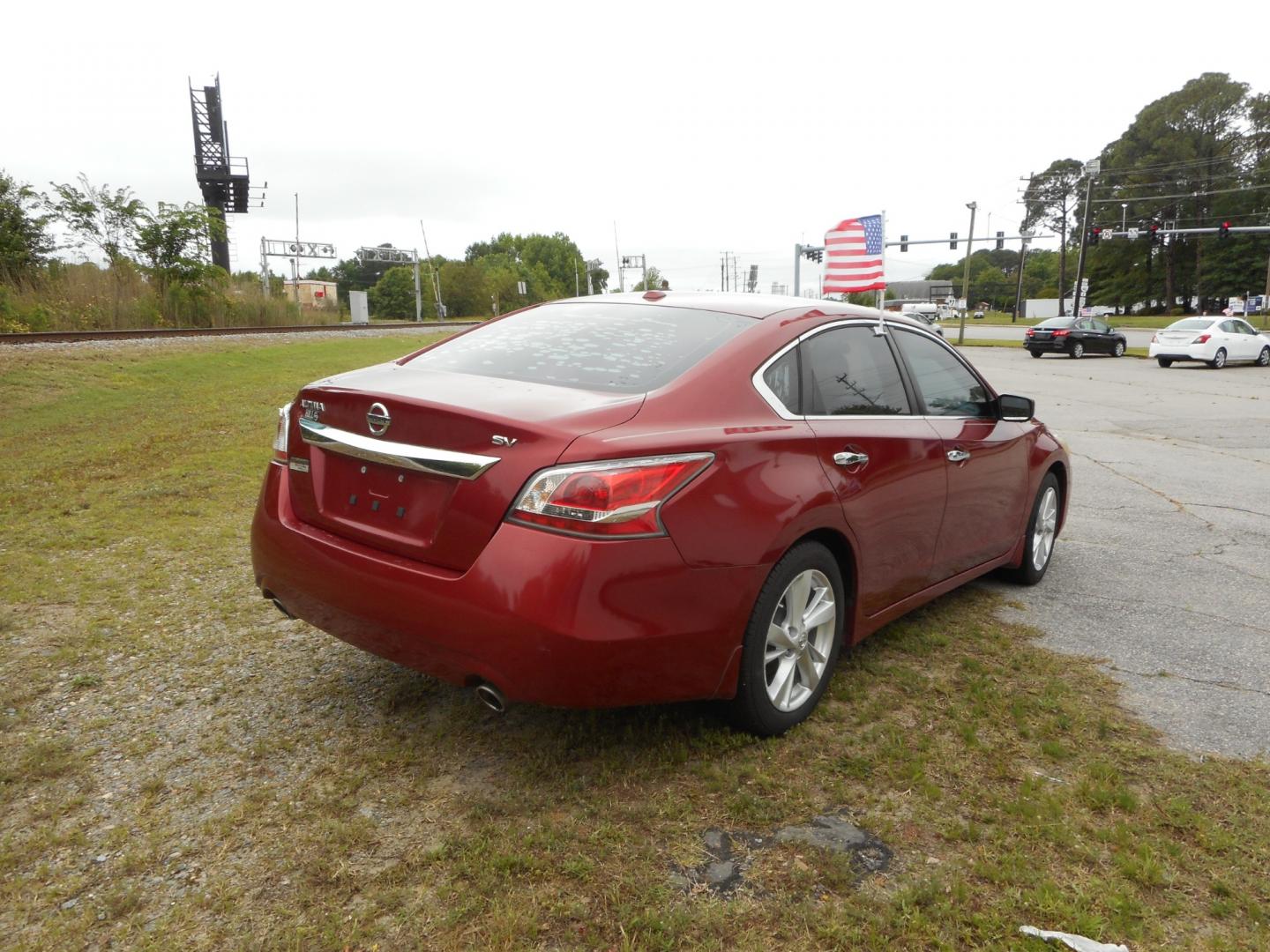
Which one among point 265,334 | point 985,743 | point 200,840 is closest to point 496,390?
point 200,840

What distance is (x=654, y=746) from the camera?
3.14 m

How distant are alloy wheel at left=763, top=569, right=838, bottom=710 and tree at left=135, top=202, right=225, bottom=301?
2213 cm

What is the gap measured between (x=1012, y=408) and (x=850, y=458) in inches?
65.4

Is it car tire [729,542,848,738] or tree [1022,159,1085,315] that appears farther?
tree [1022,159,1085,315]

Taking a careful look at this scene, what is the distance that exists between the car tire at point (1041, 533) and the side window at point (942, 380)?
87 centimetres

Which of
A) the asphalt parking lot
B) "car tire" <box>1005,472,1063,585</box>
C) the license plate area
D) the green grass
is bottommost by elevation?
the asphalt parking lot

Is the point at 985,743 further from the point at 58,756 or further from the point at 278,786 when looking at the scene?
the point at 58,756

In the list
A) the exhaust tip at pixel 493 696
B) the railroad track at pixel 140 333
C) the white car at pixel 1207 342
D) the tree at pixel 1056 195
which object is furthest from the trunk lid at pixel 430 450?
the tree at pixel 1056 195

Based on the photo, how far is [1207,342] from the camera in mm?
26734

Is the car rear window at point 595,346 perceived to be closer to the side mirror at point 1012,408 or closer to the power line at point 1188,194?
the side mirror at point 1012,408

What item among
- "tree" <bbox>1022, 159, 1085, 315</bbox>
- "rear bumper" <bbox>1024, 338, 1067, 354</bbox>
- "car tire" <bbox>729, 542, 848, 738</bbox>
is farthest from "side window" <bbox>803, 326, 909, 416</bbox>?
"tree" <bbox>1022, 159, 1085, 315</bbox>

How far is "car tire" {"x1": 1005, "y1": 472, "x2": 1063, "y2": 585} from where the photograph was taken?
5.09 meters

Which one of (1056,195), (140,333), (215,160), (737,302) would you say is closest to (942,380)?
(737,302)

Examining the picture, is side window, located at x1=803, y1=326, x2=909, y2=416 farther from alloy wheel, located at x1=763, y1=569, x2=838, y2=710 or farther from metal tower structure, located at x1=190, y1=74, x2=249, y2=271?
metal tower structure, located at x1=190, y1=74, x2=249, y2=271
